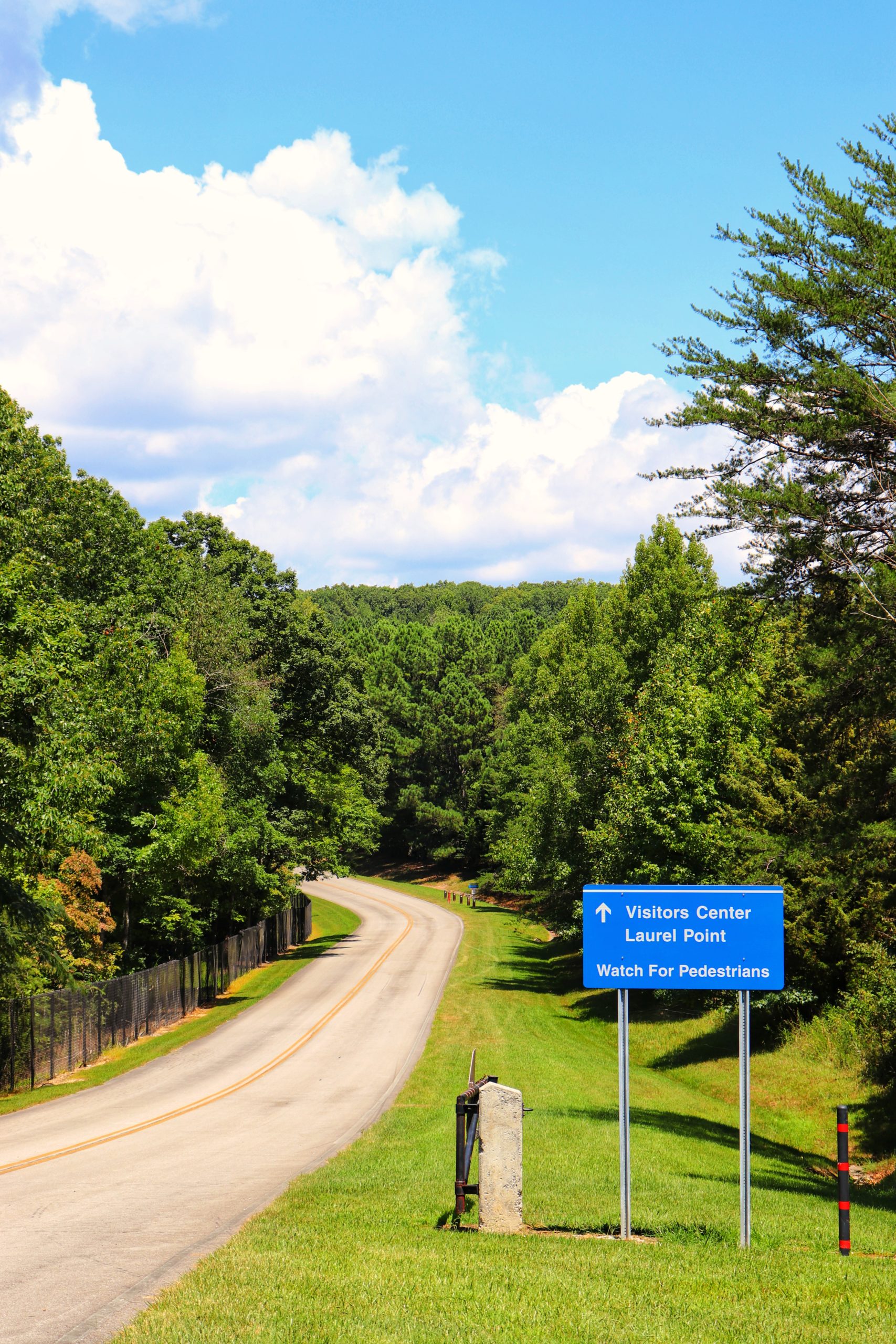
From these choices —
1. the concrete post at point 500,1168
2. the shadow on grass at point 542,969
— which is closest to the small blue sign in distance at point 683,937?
the concrete post at point 500,1168

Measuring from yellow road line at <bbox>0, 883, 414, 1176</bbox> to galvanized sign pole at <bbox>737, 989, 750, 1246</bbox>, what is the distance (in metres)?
10.4

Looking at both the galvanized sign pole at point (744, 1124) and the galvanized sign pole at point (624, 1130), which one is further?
the galvanized sign pole at point (624, 1130)

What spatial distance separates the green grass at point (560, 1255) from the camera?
697 cm

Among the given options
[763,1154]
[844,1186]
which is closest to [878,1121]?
[763,1154]

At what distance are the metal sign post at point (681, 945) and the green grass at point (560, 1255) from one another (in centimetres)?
110

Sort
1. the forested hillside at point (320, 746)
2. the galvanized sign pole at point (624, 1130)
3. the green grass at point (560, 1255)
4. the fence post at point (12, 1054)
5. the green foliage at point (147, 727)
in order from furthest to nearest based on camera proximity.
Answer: the fence post at point (12, 1054)
the green foliage at point (147, 727)
the forested hillside at point (320, 746)
the galvanized sign pole at point (624, 1130)
the green grass at point (560, 1255)

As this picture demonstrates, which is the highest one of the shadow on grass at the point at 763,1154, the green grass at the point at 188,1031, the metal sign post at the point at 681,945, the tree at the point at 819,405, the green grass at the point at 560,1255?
the tree at the point at 819,405

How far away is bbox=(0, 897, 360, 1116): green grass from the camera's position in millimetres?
24234

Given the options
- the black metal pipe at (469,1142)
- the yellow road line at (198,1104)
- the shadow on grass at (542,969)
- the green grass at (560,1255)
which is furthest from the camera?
the shadow on grass at (542,969)

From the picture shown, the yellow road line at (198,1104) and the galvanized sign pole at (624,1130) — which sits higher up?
the galvanized sign pole at (624,1130)

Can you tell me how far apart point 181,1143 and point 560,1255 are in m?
10.2

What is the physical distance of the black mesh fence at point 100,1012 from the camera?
24578 millimetres

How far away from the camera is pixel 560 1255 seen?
8906mm

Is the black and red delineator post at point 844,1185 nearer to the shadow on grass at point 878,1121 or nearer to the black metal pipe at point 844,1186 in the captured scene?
the black metal pipe at point 844,1186
